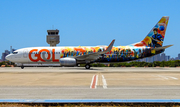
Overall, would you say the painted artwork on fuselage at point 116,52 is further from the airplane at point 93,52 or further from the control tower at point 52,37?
the control tower at point 52,37

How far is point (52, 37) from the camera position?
141 metres

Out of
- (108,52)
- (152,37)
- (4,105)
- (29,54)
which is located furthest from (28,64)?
(4,105)

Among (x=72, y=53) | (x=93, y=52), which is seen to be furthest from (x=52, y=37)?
(x=93, y=52)

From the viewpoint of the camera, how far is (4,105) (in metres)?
7.08

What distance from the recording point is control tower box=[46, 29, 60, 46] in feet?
461

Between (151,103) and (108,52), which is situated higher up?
(108,52)

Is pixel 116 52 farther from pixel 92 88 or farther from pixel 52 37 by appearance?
pixel 52 37

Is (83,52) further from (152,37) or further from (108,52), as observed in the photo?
(152,37)

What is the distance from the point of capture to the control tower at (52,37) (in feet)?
461

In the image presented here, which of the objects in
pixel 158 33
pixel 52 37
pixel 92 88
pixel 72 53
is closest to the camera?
pixel 92 88

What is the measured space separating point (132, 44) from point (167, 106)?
32.9 m

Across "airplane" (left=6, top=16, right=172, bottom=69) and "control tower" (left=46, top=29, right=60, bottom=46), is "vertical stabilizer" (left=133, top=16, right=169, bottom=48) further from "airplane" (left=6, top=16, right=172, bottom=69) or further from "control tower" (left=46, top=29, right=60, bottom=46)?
"control tower" (left=46, top=29, right=60, bottom=46)

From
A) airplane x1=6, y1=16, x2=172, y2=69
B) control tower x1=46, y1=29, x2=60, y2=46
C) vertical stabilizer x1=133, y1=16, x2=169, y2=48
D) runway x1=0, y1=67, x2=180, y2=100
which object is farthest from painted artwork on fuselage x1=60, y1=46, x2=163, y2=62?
control tower x1=46, y1=29, x2=60, y2=46

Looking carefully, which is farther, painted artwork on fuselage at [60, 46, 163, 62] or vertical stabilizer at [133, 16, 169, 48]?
vertical stabilizer at [133, 16, 169, 48]
